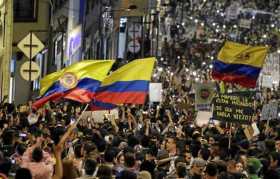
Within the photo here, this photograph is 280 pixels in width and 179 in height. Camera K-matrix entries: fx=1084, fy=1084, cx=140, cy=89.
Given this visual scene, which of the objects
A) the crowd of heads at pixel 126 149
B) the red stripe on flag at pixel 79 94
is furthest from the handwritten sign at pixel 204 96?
the red stripe on flag at pixel 79 94

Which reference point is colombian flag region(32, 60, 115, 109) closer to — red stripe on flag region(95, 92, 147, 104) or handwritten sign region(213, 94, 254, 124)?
red stripe on flag region(95, 92, 147, 104)

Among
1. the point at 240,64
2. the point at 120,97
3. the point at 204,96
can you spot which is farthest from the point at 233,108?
the point at 204,96

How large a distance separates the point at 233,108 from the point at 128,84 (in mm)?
1981

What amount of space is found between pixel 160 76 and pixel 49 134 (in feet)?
131

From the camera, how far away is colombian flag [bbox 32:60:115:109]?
1961 centimetres

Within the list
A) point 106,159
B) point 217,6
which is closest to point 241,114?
point 106,159

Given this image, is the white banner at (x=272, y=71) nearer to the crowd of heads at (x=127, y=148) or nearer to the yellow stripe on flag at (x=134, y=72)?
the crowd of heads at (x=127, y=148)

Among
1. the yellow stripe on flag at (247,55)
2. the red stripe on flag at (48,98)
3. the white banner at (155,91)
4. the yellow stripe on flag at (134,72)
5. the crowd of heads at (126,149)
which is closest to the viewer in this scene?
the crowd of heads at (126,149)

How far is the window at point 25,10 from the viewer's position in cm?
3838

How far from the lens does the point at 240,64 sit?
24.5m

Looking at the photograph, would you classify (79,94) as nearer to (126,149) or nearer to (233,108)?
(233,108)

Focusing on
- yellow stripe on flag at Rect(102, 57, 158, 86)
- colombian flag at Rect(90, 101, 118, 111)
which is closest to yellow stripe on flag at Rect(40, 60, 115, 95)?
yellow stripe on flag at Rect(102, 57, 158, 86)

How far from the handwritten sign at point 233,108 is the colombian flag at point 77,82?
2.15 metres

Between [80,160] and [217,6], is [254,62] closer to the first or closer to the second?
[80,160]
